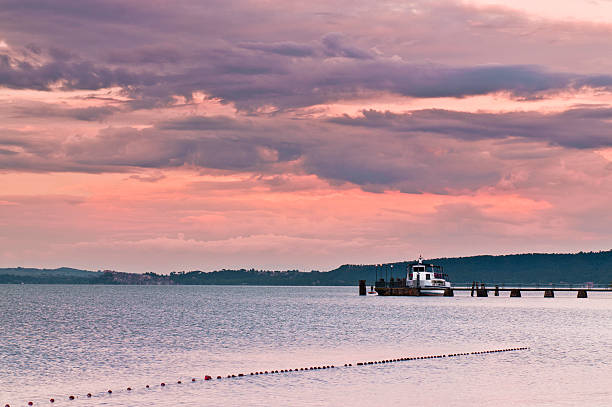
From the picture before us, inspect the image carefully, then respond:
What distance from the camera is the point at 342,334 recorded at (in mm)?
85062

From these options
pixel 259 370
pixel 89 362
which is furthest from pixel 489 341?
pixel 89 362

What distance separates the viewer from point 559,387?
137ft

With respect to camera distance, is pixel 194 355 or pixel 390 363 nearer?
pixel 390 363

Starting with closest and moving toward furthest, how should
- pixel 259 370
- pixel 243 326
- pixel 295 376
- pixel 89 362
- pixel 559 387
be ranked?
pixel 559 387 < pixel 295 376 < pixel 259 370 < pixel 89 362 < pixel 243 326

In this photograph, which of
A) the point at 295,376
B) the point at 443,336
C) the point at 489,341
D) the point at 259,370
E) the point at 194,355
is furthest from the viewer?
the point at 443,336

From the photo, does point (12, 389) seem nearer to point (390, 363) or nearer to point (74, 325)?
point (390, 363)

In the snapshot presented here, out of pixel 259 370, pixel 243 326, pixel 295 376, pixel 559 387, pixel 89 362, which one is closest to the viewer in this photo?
pixel 559 387

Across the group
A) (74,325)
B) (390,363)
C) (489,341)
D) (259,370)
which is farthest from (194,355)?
(74,325)

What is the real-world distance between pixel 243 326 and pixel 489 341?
35.9 meters

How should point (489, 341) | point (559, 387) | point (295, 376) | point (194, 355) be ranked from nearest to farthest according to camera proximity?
1. point (559, 387)
2. point (295, 376)
3. point (194, 355)
4. point (489, 341)

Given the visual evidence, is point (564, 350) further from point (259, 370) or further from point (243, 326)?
point (243, 326)

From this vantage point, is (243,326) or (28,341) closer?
(28,341)

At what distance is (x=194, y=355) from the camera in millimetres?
62281

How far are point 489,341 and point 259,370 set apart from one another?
30.1m
